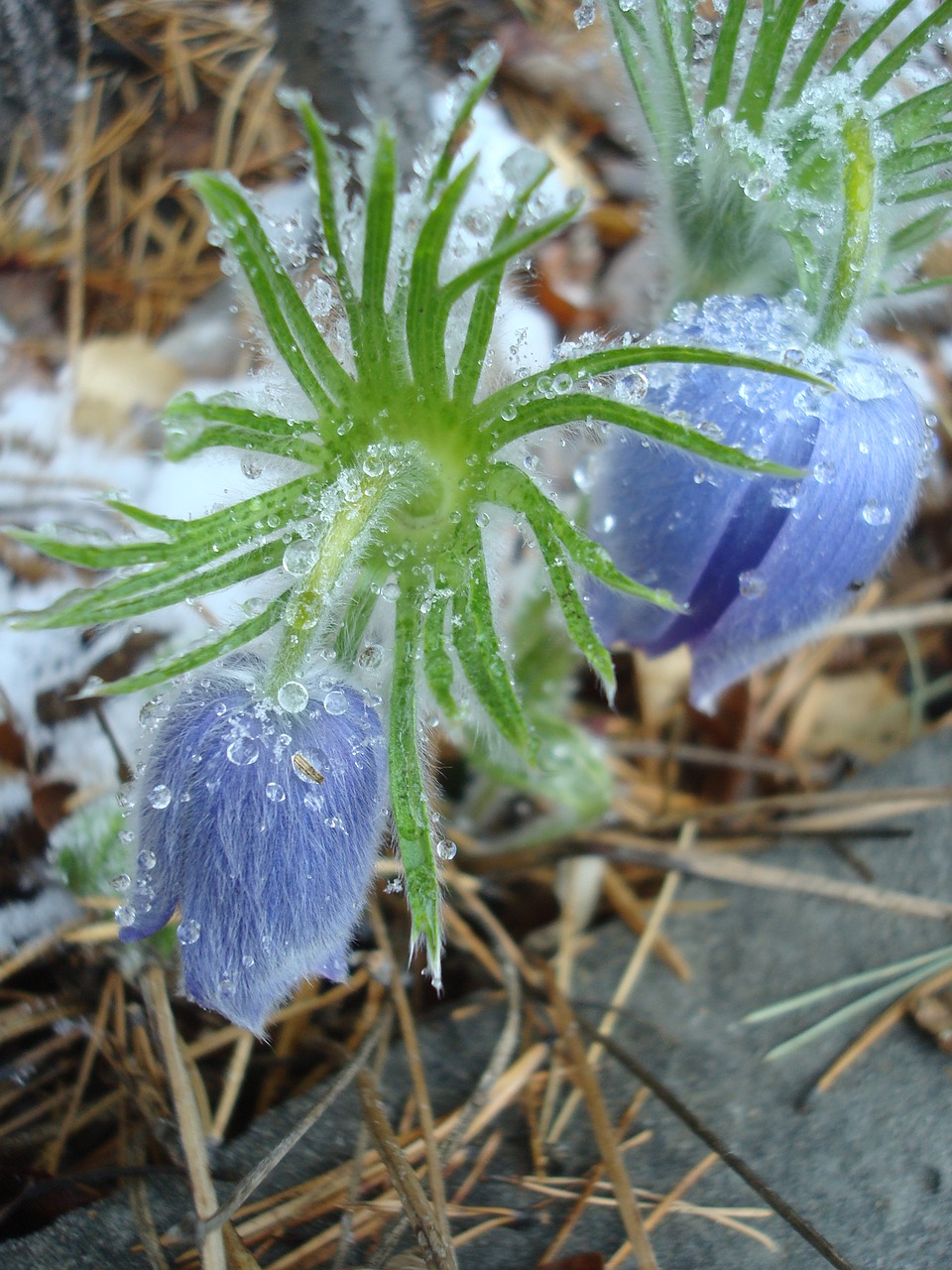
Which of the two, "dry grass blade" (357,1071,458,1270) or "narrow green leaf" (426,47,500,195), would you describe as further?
"dry grass blade" (357,1071,458,1270)

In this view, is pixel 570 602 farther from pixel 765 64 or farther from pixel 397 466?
pixel 765 64

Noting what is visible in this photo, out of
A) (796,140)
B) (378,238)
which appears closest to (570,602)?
(378,238)

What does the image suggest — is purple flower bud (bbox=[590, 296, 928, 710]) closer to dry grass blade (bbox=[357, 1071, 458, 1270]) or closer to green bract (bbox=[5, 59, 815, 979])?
green bract (bbox=[5, 59, 815, 979])

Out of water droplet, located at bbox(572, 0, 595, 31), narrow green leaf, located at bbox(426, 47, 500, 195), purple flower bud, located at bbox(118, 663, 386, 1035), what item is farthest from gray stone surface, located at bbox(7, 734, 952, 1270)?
water droplet, located at bbox(572, 0, 595, 31)

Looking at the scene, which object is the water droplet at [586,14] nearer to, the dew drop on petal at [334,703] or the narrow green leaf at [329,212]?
the narrow green leaf at [329,212]

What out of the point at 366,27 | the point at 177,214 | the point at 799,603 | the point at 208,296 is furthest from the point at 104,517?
the point at 799,603

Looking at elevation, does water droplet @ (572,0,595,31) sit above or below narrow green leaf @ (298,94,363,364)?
above

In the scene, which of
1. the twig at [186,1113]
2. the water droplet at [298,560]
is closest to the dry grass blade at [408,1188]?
the twig at [186,1113]
